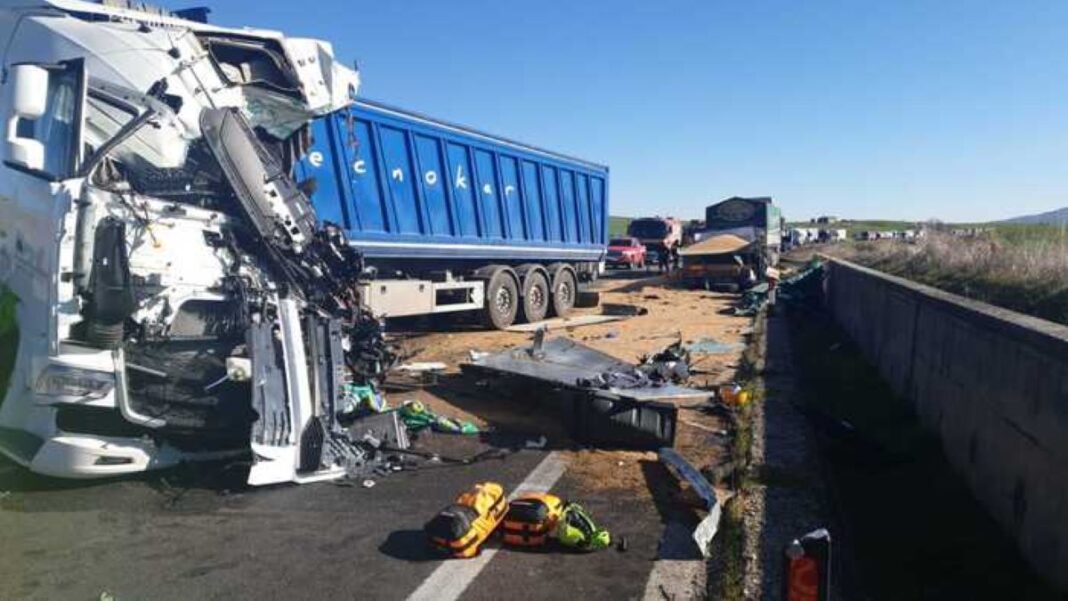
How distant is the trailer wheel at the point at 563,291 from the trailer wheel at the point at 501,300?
150 cm

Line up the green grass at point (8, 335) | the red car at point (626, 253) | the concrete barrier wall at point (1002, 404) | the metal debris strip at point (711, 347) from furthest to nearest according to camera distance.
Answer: the red car at point (626, 253) < the metal debris strip at point (711, 347) < the green grass at point (8, 335) < the concrete barrier wall at point (1002, 404)

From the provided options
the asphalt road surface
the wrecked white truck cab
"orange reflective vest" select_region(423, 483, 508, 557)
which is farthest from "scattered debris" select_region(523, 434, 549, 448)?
"orange reflective vest" select_region(423, 483, 508, 557)

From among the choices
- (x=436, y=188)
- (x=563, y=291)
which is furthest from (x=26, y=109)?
(x=563, y=291)

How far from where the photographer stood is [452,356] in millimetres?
10492

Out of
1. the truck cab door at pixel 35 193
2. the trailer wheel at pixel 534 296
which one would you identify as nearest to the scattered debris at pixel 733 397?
the truck cab door at pixel 35 193

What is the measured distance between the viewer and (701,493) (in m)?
4.84

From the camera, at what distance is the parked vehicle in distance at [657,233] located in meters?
33.2

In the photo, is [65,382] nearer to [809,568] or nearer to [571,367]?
[809,568]

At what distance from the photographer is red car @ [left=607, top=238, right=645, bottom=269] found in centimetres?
3256

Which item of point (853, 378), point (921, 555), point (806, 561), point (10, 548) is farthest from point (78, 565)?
point (853, 378)

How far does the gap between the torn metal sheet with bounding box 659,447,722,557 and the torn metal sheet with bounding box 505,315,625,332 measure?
750 cm

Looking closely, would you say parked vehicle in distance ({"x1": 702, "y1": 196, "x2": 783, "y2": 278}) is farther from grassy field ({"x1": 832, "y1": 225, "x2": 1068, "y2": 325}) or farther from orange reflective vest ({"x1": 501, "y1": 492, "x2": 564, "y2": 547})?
orange reflective vest ({"x1": 501, "y1": 492, "x2": 564, "y2": 547})

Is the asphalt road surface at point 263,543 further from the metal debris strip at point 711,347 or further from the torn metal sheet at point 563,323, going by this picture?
the torn metal sheet at point 563,323

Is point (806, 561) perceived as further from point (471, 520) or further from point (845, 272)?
point (845, 272)
